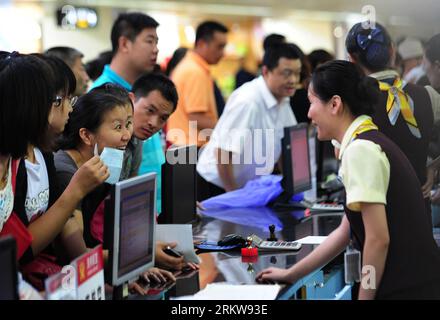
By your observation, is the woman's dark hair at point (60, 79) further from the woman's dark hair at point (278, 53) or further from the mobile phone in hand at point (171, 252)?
the woman's dark hair at point (278, 53)

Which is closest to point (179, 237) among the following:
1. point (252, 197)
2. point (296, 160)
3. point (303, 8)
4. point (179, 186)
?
point (179, 186)

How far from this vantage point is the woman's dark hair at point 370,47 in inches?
123

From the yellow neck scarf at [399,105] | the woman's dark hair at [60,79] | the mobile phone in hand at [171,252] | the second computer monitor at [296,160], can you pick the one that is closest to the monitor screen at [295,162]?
the second computer monitor at [296,160]

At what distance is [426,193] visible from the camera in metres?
3.33

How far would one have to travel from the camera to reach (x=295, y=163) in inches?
162

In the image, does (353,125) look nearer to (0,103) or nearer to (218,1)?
(0,103)

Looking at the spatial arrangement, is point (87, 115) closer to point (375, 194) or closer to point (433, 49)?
point (375, 194)

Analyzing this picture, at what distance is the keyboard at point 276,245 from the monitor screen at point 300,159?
109 centimetres

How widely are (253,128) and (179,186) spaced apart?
1249 millimetres

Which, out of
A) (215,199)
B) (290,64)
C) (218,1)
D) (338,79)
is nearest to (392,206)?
(338,79)

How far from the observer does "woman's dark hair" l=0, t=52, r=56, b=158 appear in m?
2.16

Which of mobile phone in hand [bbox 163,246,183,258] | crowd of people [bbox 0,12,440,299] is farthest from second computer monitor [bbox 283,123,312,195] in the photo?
mobile phone in hand [bbox 163,246,183,258]

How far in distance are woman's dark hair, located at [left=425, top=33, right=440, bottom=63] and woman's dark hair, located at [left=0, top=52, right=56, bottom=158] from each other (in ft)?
6.83
